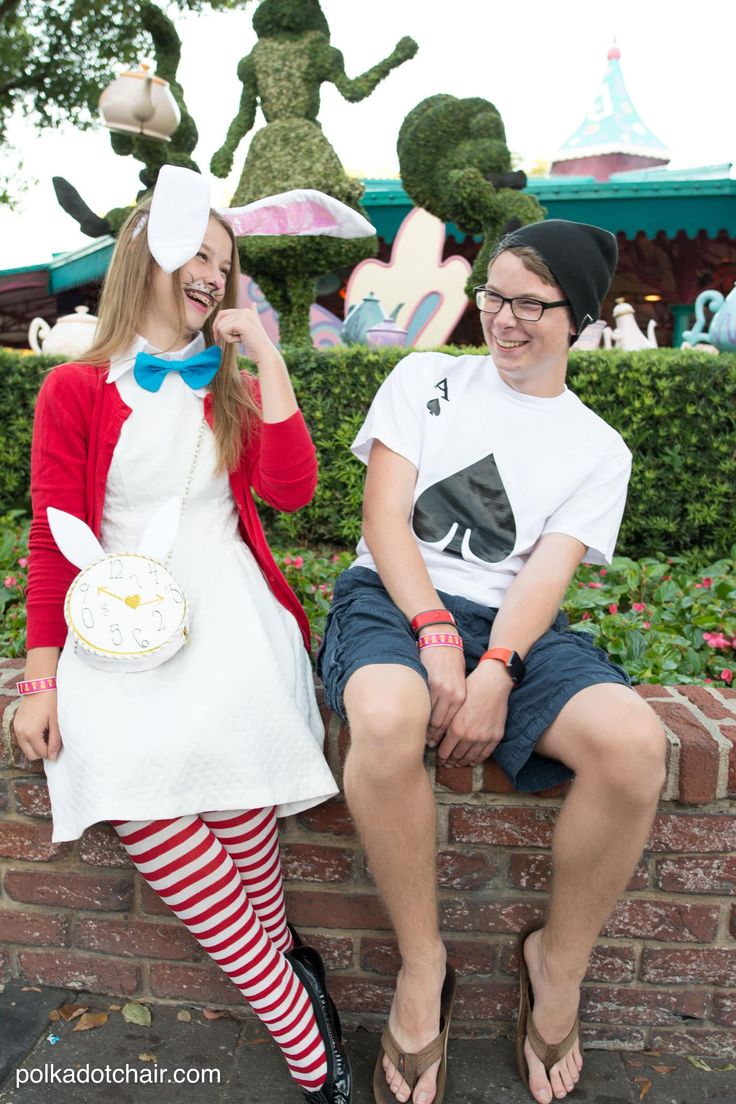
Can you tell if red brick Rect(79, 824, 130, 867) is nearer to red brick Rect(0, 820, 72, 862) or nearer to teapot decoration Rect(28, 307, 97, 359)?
red brick Rect(0, 820, 72, 862)

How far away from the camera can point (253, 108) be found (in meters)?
5.89

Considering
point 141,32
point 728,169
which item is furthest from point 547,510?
point 728,169

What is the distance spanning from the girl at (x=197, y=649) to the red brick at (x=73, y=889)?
300 millimetres

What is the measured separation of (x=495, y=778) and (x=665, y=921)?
0.46 metres

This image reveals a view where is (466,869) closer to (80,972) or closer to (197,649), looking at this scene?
(197,649)

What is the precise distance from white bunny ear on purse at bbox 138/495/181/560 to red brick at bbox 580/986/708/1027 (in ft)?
4.04

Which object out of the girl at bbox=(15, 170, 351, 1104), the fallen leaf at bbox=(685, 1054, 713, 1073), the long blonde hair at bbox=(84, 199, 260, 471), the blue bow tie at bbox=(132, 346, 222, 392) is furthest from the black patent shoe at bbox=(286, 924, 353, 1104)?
the blue bow tie at bbox=(132, 346, 222, 392)

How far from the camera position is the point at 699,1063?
67.7 inches

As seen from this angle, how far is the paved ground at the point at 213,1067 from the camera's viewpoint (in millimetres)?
1579

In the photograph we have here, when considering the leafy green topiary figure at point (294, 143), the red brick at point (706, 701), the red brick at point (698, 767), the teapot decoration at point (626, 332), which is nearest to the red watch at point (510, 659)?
the red brick at point (698, 767)

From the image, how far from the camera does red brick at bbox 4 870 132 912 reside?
1817 mm

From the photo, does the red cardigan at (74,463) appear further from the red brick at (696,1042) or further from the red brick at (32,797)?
the red brick at (696,1042)

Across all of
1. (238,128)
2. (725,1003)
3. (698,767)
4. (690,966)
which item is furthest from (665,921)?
(238,128)

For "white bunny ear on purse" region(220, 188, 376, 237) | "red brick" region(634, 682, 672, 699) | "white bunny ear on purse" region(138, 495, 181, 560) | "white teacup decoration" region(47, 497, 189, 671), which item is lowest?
"red brick" region(634, 682, 672, 699)
